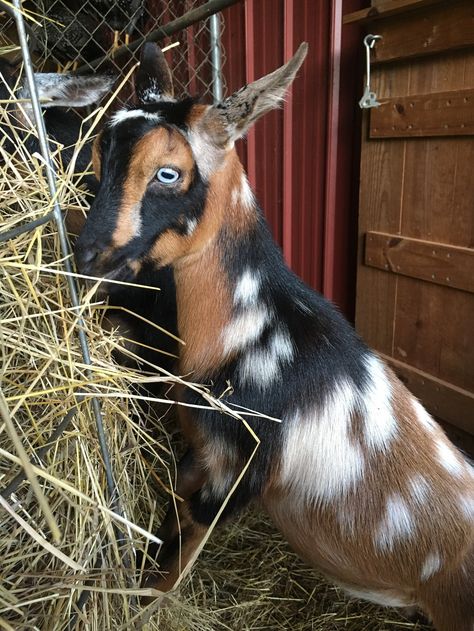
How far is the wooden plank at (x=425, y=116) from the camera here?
245 cm

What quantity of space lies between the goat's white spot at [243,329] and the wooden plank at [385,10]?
182 centimetres

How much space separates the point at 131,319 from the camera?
194 centimetres

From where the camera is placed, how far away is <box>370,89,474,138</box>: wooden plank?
2.45 m

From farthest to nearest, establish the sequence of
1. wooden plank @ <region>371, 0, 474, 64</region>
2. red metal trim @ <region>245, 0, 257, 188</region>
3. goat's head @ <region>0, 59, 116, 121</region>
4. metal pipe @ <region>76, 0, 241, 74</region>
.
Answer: red metal trim @ <region>245, 0, 257, 188</region>, wooden plank @ <region>371, 0, 474, 64</region>, metal pipe @ <region>76, 0, 241, 74</region>, goat's head @ <region>0, 59, 116, 121</region>

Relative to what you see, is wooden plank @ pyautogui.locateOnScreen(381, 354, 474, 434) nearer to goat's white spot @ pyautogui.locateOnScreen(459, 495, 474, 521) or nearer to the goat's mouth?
goat's white spot @ pyautogui.locateOnScreen(459, 495, 474, 521)

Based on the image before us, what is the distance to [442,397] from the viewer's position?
289 centimetres

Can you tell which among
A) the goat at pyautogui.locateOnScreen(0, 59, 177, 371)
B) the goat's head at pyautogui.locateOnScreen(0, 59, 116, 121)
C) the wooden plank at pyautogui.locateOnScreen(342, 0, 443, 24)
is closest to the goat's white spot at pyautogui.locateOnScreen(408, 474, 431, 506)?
the goat at pyautogui.locateOnScreen(0, 59, 177, 371)

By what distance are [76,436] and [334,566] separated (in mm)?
1135

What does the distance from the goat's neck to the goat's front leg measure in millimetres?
444

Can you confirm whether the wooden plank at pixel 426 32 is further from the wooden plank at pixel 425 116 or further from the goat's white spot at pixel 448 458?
the goat's white spot at pixel 448 458

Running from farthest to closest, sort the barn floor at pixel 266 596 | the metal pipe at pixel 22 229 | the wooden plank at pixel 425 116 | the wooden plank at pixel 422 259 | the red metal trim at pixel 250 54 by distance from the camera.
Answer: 1. the red metal trim at pixel 250 54
2. the wooden plank at pixel 422 259
3. the wooden plank at pixel 425 116
4. the barn floor at pixel 266 596
5. the metal pipe at pixel 22 229

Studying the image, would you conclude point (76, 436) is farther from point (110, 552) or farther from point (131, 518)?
point (131, 518)

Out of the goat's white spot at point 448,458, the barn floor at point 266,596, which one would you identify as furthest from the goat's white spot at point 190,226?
the barn floor at point 266,596

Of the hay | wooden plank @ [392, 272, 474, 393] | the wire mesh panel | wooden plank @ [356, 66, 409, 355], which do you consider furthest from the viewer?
the wire mesh panel
